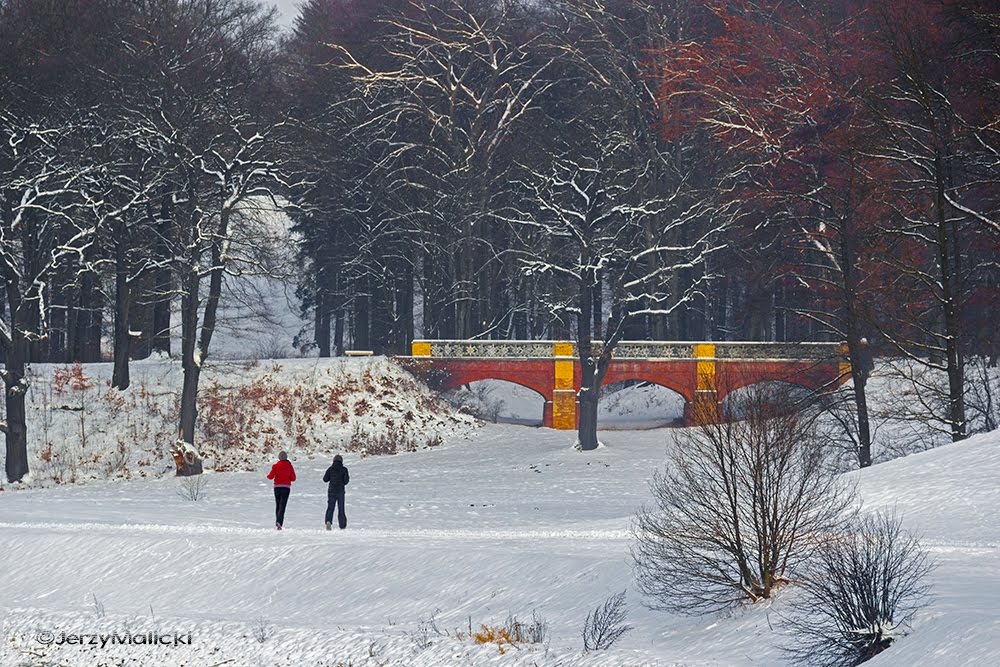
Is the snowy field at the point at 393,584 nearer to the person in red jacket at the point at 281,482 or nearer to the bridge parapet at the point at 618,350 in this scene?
the person in red jacket at the point at 281,482

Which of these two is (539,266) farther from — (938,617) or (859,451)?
(938,617)

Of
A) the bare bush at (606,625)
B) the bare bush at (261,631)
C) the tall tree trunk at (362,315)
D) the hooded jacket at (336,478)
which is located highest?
the tall tree trunk at (362,315)

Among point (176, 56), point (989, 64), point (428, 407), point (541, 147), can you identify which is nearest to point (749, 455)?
point (989, 64)

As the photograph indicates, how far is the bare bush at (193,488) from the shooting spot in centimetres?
3372

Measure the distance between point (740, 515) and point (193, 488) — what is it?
21247mm

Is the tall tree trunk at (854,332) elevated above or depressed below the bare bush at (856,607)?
above

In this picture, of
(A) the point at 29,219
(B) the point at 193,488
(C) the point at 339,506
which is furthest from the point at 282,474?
(A) the point at 29,219

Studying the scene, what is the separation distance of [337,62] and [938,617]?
47186 millimetres

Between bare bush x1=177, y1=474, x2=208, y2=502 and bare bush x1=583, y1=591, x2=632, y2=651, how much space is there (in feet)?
59.0

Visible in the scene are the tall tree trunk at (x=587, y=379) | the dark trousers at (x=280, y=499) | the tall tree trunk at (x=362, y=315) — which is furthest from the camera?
the tall tree trunk at (x=362, y=315)

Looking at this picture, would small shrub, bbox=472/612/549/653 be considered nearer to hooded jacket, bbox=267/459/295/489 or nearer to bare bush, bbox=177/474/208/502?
hooded jacket, bbox=267/459/295/489

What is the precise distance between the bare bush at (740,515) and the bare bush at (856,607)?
3.68ft

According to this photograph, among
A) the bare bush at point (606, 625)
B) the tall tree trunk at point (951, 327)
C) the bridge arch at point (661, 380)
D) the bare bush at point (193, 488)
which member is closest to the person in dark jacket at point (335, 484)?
the bare bush at point (193, 488)

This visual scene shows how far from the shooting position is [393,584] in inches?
792
